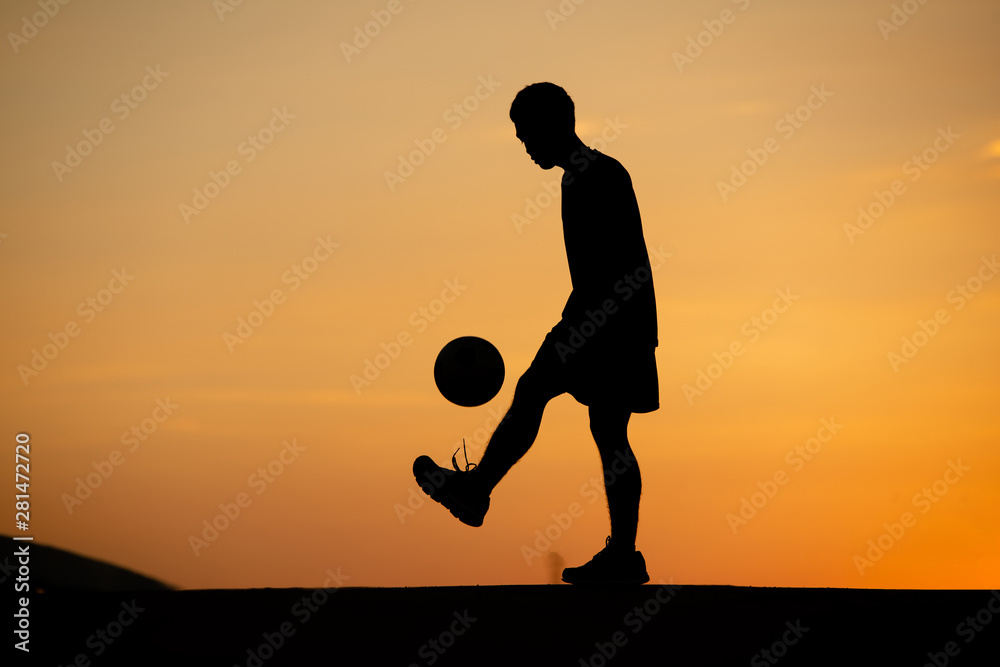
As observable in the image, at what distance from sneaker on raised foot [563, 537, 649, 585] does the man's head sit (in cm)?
231

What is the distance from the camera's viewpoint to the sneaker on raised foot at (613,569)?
6.83 metres

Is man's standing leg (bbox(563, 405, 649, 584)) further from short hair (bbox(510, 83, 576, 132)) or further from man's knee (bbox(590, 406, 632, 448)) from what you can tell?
short hair (bbox(510, 83, 576, 132))

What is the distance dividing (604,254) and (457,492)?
1.63 metres

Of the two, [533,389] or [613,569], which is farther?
[533,389]

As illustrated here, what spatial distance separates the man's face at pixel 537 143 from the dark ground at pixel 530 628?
251 cm

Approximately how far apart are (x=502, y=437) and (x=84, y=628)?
2.48m

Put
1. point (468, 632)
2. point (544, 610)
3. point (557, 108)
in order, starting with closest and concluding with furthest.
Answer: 1. point (468, 632)
2. point (544, 610)
3. point (557, 108)

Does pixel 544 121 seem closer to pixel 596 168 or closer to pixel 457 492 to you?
pixel 596 168

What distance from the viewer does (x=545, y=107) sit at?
6855 millimetres

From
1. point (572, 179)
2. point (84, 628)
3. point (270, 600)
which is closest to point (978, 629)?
point (572, 179)

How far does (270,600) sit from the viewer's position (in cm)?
686

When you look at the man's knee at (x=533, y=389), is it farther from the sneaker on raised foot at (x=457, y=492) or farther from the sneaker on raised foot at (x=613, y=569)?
the sneaker on raised foot at (x=613, y=569)

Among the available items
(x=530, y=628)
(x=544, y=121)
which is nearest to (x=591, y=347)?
(x=544, y=121)

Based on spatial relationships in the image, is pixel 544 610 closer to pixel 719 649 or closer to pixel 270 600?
pixel 719 649
